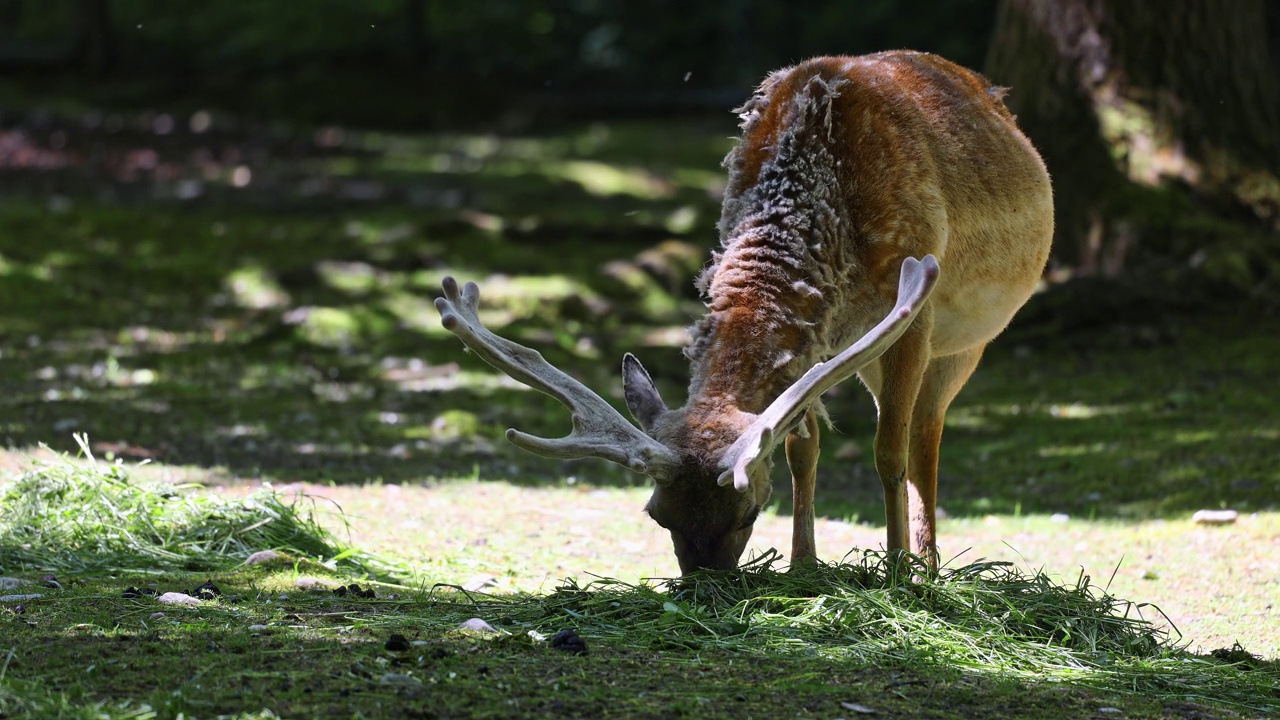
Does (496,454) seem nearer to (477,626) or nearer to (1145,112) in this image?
(477,626)

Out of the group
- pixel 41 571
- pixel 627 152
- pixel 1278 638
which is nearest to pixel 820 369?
pixel 1278 638

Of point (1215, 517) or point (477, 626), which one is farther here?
point (1215, 517)

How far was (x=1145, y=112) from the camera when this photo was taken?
11844 mm

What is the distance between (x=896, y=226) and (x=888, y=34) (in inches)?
514

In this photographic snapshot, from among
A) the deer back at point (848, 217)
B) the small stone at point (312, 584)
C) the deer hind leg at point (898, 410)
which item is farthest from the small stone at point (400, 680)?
the deer hind leg at point (898, 410)

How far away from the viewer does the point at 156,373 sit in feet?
35.7

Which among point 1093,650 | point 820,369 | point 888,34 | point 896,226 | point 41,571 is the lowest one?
point 41,571

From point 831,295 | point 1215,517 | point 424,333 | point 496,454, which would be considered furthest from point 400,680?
point 424,333

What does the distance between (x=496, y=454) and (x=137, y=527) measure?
3561 mm

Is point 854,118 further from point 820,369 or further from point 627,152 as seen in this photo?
point 627,152

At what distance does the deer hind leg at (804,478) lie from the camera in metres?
6.33

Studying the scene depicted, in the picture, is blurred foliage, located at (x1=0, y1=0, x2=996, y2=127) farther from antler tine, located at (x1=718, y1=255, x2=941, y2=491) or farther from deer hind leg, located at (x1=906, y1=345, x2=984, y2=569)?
antler tine, located at (x1=718, y1=255, x2=941, y2=491)

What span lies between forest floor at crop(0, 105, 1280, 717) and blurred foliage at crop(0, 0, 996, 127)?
1.23 meters

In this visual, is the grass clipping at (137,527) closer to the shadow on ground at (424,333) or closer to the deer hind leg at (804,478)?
the shadow on ground at (424,333)
